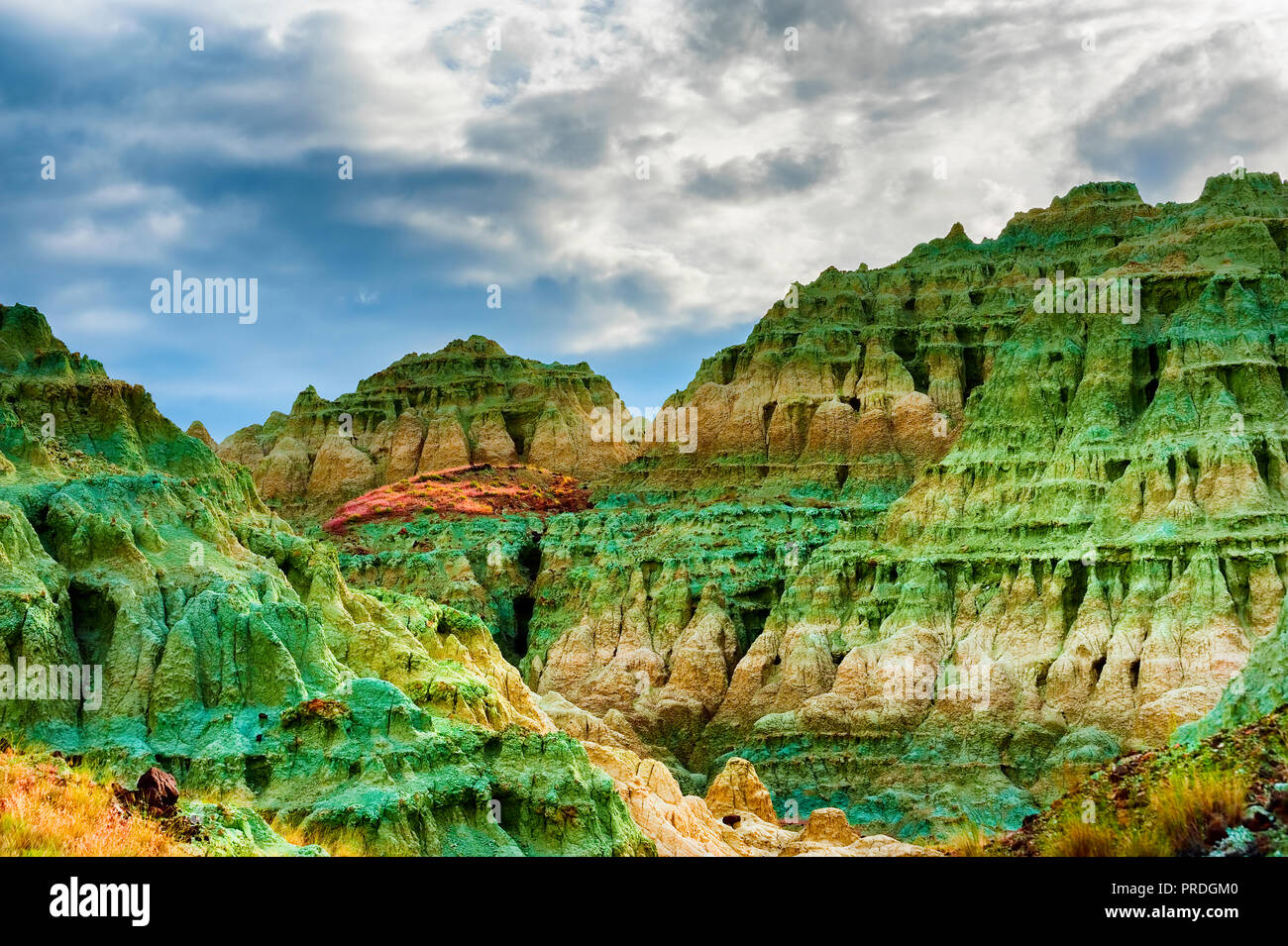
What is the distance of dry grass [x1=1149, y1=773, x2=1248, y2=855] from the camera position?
1324cm

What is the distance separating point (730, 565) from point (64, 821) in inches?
2430

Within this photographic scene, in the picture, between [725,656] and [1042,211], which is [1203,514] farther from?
[1042,211]

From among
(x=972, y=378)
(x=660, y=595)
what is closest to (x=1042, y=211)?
A: (x=972, y=378)

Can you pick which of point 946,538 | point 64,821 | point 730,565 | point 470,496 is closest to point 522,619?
point 730,565

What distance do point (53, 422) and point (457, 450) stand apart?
252 ft

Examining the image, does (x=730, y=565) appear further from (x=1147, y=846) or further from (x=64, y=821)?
(x=1147, y=846)

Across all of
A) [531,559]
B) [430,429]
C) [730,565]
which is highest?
[430,429]

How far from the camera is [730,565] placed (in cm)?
7550

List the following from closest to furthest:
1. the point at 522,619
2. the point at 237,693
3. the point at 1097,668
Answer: the point at 237,693 < the point at 1097,668 < the point at 522,619

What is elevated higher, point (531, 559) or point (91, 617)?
point (531, 559)

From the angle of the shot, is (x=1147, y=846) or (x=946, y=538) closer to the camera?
(x=1147, y=846)

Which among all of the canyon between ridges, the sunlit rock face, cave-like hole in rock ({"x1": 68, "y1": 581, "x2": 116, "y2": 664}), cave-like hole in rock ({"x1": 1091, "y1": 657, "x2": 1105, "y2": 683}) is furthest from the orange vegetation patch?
cave-like hole in rock ({"x1": 68, "y1": 581, "x2": 116, "y2": 664})

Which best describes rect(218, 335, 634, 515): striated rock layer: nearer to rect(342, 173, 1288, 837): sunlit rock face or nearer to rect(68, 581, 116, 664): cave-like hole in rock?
rect(342, 173, 1288, 837): sunlit rock face

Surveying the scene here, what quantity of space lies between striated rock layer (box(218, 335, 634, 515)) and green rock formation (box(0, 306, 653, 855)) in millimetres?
77423
